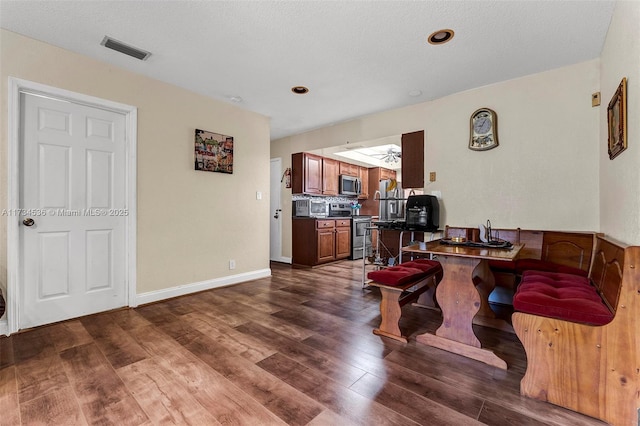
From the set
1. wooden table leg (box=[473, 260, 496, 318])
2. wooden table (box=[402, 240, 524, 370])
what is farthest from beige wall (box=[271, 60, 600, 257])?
wooden table (box=[402, 240, 524, 370])

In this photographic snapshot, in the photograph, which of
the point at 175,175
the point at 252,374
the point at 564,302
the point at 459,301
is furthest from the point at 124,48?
the point at 564,302

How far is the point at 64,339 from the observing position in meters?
2.29

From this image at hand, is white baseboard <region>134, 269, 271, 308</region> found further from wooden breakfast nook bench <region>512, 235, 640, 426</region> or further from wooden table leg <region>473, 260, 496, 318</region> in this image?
wooden breakfast nook bench <region>512, 235, 640, 426</region>

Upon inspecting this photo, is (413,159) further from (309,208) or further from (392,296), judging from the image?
(392,296)

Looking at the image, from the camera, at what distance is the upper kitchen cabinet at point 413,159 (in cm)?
393

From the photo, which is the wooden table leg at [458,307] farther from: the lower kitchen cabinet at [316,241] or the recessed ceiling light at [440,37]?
the lower kitchen cabinet at [316,241]

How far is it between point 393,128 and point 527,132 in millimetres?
1634

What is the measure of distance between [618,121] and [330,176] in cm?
425

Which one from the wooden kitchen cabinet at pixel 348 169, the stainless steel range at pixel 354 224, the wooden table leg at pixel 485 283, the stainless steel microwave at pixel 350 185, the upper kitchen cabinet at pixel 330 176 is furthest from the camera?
the wooden kitchen cabinet at pixel 348 169

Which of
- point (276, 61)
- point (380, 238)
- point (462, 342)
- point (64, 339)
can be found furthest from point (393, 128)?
point (64, 339)

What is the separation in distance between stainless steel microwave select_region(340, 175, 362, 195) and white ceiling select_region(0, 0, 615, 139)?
271 cm

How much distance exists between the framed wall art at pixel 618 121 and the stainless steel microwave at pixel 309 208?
388 centimetres

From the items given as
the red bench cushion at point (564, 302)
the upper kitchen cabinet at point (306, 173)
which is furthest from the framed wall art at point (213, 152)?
the red bench cushion at point (564, 302)

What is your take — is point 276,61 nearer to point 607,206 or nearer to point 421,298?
point 421,298
